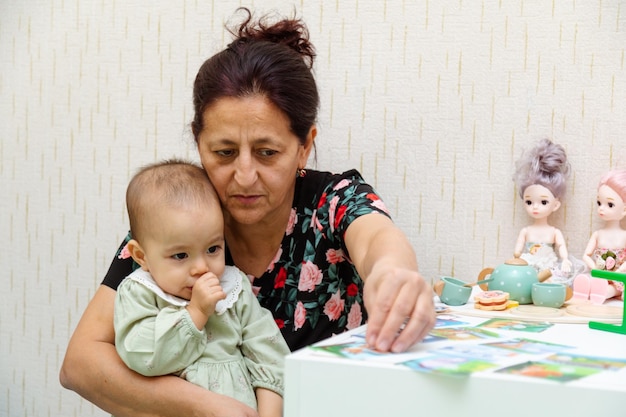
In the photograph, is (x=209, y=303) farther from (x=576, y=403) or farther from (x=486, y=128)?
(x=486, y=128)

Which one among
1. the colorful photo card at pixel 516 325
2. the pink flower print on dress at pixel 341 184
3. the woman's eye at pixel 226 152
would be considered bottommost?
the colorful photo card at pixel 516 325

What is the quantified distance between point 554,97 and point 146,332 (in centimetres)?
102

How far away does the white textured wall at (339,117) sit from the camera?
1.58m

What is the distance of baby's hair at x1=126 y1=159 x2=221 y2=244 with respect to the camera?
1.25 meters

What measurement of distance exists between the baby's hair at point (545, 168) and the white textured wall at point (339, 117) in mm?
55

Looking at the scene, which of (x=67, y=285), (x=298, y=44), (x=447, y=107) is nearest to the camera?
(x=298, y=44)

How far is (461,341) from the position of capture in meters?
0.90

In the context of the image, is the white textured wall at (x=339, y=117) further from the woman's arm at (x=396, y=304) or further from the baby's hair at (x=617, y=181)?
the woman's arm at (x=396, y=304)

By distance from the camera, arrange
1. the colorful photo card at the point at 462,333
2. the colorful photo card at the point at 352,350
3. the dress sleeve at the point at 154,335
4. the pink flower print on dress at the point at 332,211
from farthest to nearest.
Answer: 1. the pink flower print on dress at the point at 332,211
2. the dress sleeve at the point at 154,335
3. the colorful photo card at the point at 462,333
4. the colorful photo card at the point at 352,350

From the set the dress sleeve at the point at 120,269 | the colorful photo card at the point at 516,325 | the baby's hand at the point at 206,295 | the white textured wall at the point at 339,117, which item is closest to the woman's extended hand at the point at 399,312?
the colorful photo card at the point at 516,325

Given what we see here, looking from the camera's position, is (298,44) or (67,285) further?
(67,285)

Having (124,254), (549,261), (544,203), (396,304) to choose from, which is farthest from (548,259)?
(124,254)

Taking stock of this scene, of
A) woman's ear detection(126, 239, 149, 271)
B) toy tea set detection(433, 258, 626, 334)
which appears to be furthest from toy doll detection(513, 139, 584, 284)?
woman's ear detection(126, 239, 149, 271)

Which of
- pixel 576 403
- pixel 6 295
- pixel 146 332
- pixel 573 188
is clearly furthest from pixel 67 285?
pixel 576 403
